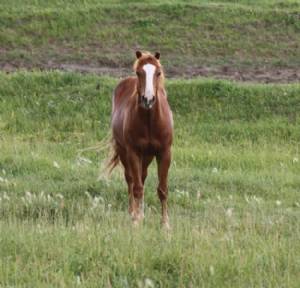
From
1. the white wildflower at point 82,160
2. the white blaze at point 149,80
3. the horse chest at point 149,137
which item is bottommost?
the white wildflower at point 82,160

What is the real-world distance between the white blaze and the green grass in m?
1.19

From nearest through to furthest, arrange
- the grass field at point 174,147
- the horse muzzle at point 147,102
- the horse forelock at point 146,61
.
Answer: the grass field at point 174,147, the horse muzzle at point 147,102, the horse forelock at point 146,61

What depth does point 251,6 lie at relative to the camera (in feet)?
79.2

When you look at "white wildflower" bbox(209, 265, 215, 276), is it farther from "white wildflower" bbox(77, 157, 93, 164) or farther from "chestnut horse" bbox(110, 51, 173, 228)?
"white wildflower" bbox(77, 157, 93, 164)

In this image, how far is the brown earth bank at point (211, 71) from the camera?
17859mm

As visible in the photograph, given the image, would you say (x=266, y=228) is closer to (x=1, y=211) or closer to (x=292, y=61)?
(x=1, y=211)

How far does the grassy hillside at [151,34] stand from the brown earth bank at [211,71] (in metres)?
0.09

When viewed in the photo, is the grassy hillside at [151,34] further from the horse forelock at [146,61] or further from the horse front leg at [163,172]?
the horse forelock at [146,61]

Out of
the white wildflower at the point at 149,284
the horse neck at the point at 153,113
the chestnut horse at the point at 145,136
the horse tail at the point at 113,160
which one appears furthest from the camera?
the horse tail at the point at 113,160

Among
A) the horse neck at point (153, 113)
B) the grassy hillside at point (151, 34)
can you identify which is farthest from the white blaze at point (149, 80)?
the grassy hillside at point (151, 34)

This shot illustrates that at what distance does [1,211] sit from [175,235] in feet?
8.04

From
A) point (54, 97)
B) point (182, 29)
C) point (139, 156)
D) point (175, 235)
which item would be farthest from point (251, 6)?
point (175, 235)

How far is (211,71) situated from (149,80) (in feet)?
35.1

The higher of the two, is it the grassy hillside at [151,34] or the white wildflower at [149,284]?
the white wildflower at [149,284]
